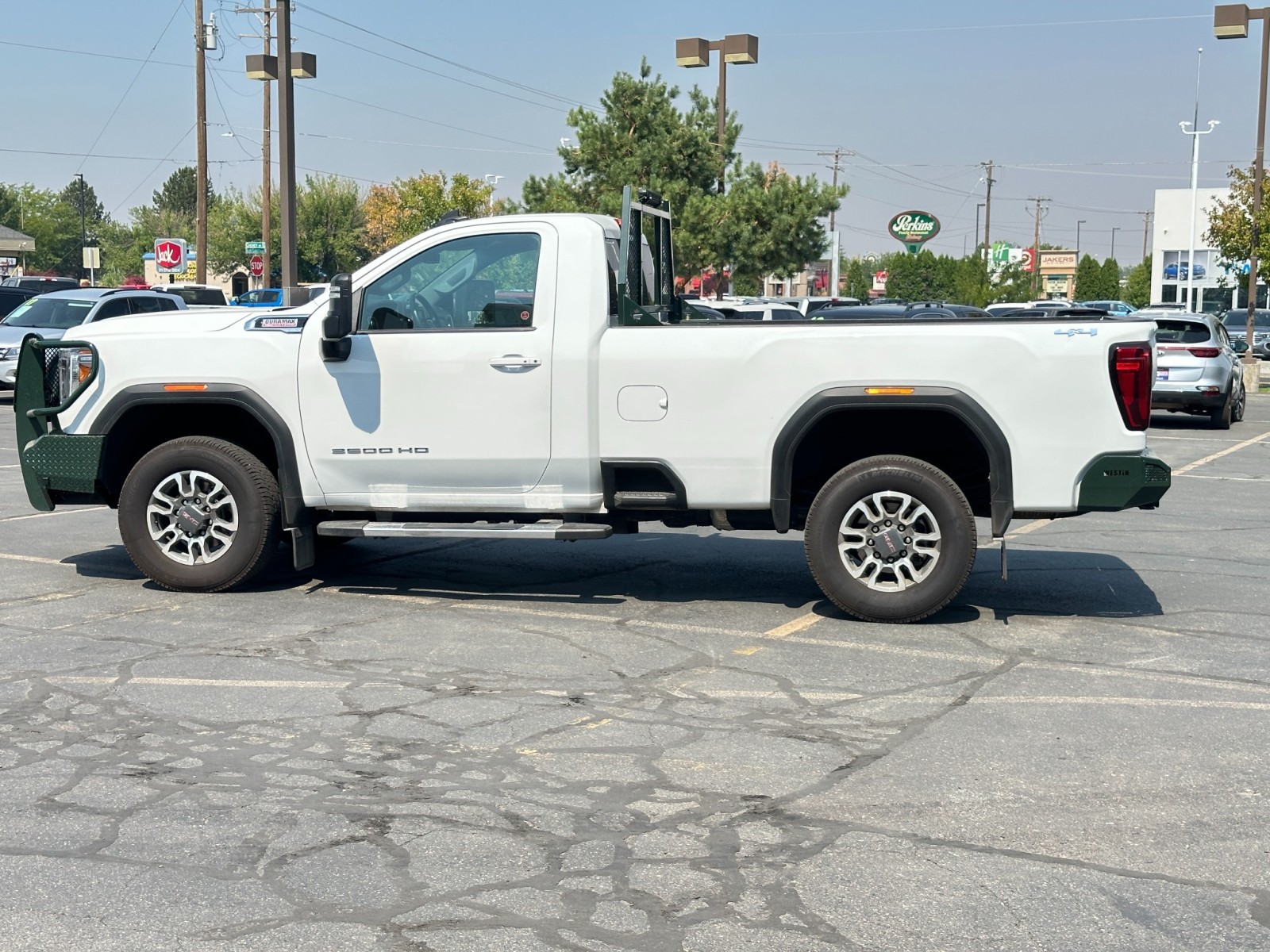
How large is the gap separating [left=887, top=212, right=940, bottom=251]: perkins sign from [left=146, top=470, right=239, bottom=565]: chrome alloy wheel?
196 feet

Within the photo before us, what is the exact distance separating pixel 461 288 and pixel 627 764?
3.55 metres

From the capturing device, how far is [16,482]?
1405 cm

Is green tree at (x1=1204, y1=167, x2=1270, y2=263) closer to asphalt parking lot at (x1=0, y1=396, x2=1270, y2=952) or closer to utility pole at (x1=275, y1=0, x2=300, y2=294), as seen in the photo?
utility pole at (x1=275, y1=0, x2=300, y2=294)

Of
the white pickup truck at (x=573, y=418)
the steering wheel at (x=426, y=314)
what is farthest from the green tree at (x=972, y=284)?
the steering wheel at (x=426, y=314)

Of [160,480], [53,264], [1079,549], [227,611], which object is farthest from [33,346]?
[53,264]

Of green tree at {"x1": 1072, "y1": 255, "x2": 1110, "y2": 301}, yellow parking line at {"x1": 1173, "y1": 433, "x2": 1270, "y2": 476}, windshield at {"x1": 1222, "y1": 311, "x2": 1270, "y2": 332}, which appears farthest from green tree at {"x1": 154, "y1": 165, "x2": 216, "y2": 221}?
yellow parking line at {"x1": 1173, "y1": 433, "x2": 1270, "y2": 476}

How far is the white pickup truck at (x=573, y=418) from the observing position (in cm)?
764

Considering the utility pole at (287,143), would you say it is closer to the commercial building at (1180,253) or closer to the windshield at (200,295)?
the windshield at (200,295)

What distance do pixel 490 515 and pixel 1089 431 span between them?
3262 millimetres

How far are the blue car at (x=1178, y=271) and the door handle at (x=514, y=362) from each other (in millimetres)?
77566

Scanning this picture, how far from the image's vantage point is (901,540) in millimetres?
7852

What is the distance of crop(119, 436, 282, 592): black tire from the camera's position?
8492mm

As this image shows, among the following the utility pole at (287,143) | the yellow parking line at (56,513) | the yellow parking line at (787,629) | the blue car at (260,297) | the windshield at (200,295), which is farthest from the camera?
the windshield at (200,295)

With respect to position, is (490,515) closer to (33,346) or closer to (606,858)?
(33,346)
